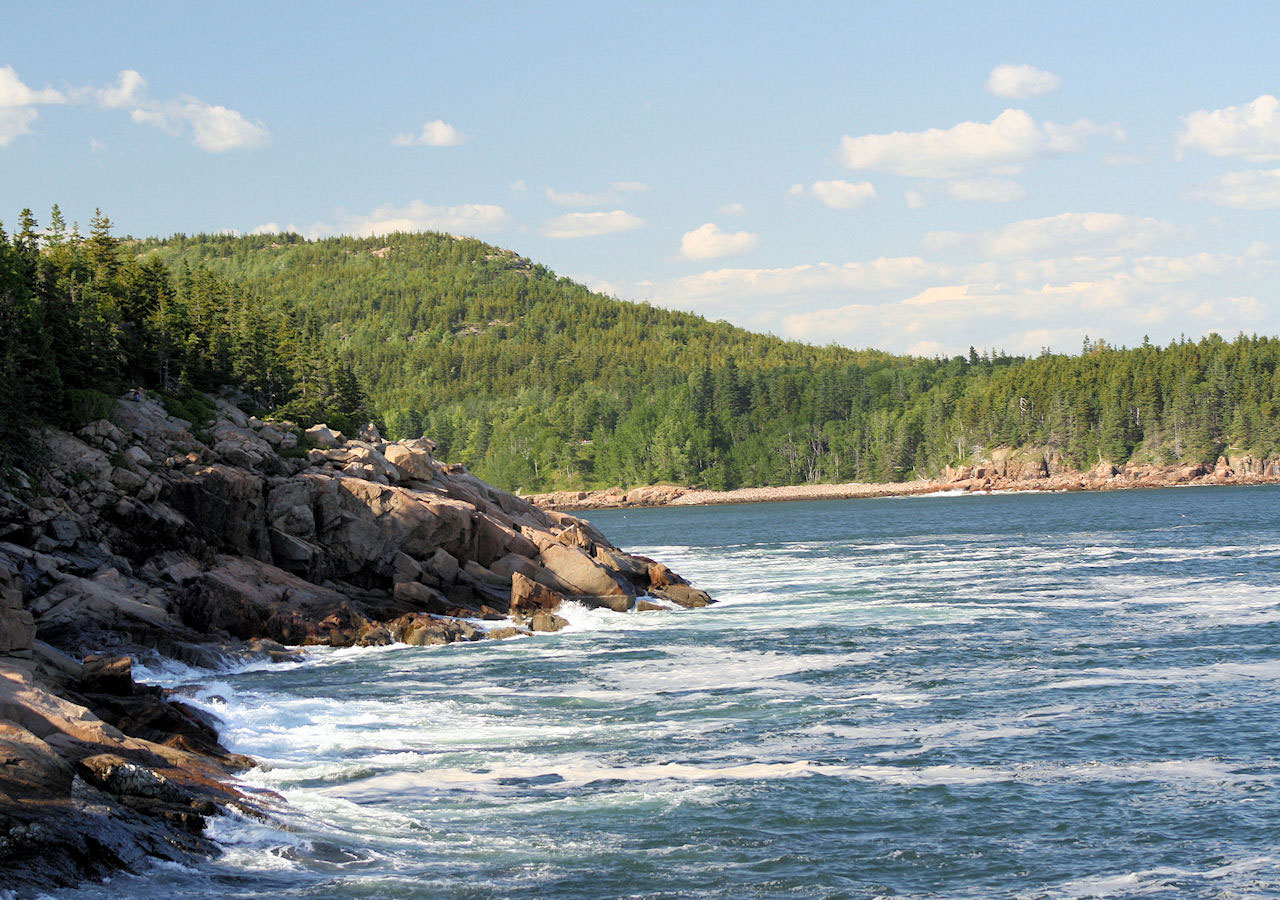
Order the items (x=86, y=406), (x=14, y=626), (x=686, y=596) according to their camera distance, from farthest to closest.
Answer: (x=686, y=596) → (x=86, y=406) → (x=14, y=626)

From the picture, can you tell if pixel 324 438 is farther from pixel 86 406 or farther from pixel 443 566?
pixel 86 406

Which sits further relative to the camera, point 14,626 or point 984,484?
point 984,484

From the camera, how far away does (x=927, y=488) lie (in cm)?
17950

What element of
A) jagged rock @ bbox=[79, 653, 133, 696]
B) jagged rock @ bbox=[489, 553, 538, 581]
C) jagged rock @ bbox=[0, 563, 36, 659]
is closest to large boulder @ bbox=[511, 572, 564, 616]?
jagged rock @ bbox=[489, 553, 538, 581]

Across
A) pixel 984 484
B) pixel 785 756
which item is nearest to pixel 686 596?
pixel 785 756

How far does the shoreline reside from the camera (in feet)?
536

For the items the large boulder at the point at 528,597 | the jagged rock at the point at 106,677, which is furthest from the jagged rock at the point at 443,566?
the jagged rock at the point at 106,677

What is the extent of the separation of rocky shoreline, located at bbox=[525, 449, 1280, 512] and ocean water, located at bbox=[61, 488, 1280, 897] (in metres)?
126

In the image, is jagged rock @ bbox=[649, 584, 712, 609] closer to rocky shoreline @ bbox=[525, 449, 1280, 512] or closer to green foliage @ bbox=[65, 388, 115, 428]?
green foliage @ bbox=[65, 388, 115, 428]

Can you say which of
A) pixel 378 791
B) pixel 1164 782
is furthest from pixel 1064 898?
pixel 378 791

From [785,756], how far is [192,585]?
22591 mm

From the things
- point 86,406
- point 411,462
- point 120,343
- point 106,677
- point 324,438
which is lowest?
point 106,677

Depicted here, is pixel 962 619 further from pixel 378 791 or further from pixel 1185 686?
pixel 378 791

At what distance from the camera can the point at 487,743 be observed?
24.3m
